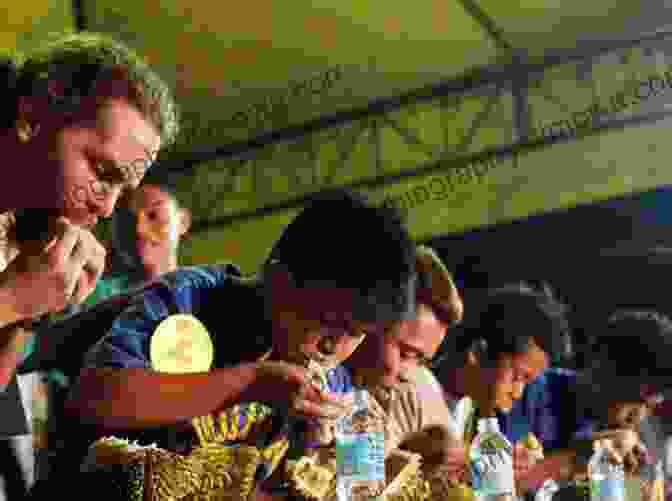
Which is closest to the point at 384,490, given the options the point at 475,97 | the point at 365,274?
the point at 365,274

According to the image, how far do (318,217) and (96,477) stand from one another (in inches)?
22.8

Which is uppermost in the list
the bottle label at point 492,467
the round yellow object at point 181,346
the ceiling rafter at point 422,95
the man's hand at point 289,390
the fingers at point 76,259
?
the ceiling rafter at point 422,95

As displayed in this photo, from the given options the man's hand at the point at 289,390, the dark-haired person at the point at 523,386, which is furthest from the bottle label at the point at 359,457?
the dark-haired person at the point at 523,386

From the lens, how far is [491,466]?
1948 mm

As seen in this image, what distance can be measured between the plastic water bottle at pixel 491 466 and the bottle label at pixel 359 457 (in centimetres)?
23

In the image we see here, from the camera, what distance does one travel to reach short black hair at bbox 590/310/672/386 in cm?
330

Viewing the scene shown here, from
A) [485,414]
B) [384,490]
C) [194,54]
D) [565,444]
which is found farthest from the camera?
[194,54]

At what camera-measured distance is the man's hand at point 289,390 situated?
1.50 metres

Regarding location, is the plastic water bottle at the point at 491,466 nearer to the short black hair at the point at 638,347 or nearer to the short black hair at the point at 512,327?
the short black hair at the point at 512,327

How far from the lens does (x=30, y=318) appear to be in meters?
1.32

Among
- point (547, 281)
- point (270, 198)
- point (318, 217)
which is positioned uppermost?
point (270, 198)

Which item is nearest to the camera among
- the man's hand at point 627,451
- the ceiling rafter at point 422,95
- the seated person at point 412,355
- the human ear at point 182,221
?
the seated person at point 412,355

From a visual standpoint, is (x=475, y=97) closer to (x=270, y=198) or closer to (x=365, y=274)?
(x=270, y=198)

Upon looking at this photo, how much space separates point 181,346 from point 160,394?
0.56 ft
